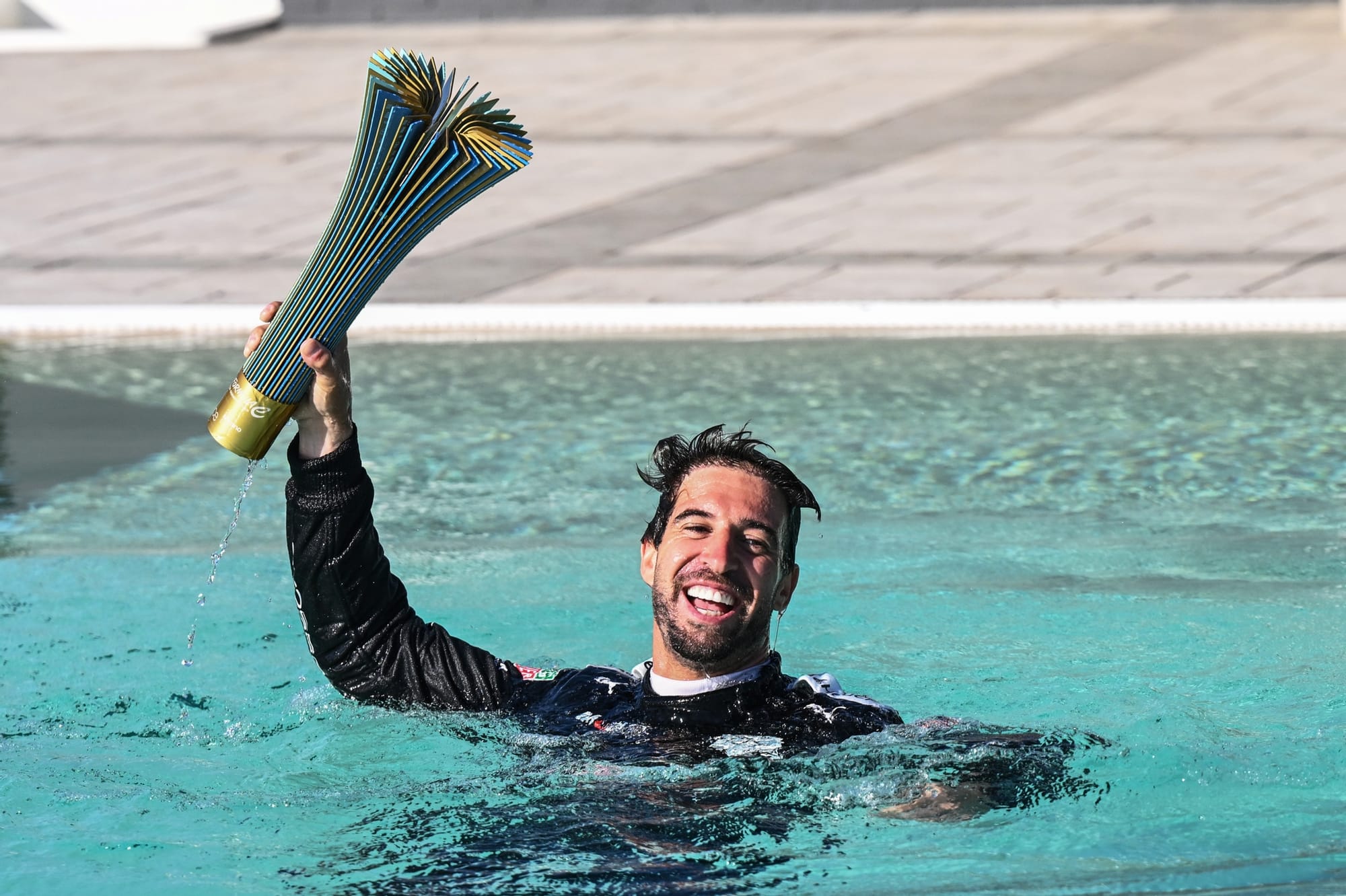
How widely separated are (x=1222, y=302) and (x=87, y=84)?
37.5 feet

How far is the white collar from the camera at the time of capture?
161 inches

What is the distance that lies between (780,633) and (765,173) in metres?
7.57

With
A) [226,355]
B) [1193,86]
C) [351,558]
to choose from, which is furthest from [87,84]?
[351,558]

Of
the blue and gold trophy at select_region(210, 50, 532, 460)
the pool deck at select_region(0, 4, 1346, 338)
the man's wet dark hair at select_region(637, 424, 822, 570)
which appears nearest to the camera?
the blue and gold trophy at select_region(210, 50, 532, 460)

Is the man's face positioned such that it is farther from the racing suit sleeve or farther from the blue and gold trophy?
the blue and gold trophy

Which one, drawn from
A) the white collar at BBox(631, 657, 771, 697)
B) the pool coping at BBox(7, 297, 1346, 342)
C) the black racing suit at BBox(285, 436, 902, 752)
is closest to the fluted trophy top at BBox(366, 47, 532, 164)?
the black racing suit at BBox(285, 436, 902, 752)

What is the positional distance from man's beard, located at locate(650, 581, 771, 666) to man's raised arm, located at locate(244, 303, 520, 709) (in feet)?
1.98

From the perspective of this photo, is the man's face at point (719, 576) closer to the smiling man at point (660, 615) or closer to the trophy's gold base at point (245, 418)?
the smiling man at point (660, 615)

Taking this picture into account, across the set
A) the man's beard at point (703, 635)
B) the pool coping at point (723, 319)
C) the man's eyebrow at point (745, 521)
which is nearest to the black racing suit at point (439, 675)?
the man's beard at point (703, 635)

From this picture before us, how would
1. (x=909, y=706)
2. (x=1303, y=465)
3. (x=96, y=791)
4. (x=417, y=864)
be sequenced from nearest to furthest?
(x=417, y=864)
(x=96, y=791)
(x=909, y=706)
(x=1303, y=465)

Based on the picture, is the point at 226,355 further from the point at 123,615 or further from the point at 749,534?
the point at 749,534

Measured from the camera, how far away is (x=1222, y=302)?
Answer: 10195 mm

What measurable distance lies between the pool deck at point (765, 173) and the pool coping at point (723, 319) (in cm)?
3

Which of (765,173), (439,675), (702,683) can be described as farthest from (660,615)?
(765,173)
